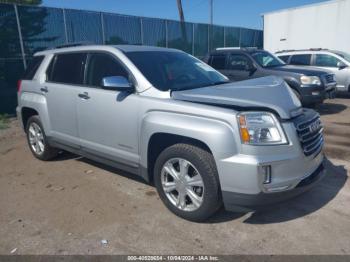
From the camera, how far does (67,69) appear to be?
495 cm

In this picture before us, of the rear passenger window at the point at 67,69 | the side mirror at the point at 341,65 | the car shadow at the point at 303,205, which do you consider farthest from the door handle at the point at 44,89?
the side mirror at the point at 341,65

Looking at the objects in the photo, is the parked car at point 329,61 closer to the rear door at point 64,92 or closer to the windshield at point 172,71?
the windshield at point 172,71

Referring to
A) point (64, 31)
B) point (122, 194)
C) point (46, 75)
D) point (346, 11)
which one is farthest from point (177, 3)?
point (122, 194)

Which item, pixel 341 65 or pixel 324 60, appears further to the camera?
pixel 324 60

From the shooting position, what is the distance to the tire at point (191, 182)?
10.6ft

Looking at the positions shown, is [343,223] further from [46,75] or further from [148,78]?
[46,75]

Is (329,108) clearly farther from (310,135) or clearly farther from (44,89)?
(44,89)

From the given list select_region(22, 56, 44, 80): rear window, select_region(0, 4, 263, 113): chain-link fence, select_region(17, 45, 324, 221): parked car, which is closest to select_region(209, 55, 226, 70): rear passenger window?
select_region(0, 4, 263, 113): chain-link fence

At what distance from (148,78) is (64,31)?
8562 mm

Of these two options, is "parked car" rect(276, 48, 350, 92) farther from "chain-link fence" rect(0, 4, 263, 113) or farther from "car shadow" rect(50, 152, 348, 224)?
"car shadow" rect(50, 152, 348, 224)

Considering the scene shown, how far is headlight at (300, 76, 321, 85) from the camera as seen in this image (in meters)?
8.83

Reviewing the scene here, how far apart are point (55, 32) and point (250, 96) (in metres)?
9.42

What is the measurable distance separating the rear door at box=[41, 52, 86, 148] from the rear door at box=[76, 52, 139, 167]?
16cm

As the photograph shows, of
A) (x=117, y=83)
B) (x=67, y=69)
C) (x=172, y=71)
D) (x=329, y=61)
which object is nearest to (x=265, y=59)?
(x=329, y=61)
